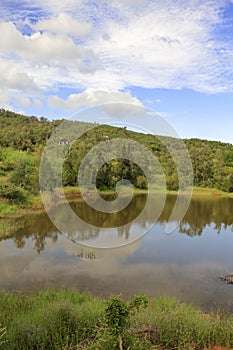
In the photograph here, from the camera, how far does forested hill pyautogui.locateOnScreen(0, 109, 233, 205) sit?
→ 2883cm

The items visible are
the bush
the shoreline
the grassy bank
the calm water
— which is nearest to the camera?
the grassy bank

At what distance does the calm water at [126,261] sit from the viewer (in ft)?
37.1

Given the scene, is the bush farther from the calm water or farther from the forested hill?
the calm water

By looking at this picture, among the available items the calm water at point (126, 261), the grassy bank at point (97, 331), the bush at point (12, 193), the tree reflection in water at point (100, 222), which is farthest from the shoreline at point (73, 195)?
the grassy bank at point (97, 331)

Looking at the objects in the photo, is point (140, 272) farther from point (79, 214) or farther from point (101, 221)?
point (79, 214)

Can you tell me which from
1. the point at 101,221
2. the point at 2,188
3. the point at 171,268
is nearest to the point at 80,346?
the point at 171,268

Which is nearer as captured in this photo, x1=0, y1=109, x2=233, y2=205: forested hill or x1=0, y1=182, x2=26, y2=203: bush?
x1=0, y1=182, x2=26, y2=203: bush

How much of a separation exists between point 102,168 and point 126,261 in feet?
83.9

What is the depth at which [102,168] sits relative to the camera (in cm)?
3969

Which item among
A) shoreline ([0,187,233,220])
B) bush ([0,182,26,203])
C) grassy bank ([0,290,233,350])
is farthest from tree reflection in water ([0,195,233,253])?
grassy bank ([0,290,233,350])

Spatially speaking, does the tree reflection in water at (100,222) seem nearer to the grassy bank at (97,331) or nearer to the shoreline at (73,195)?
the shoreline at (73,195)

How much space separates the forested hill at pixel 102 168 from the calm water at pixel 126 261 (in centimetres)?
608

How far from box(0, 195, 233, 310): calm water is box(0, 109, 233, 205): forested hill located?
20.0ft

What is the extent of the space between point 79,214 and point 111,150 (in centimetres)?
1680
